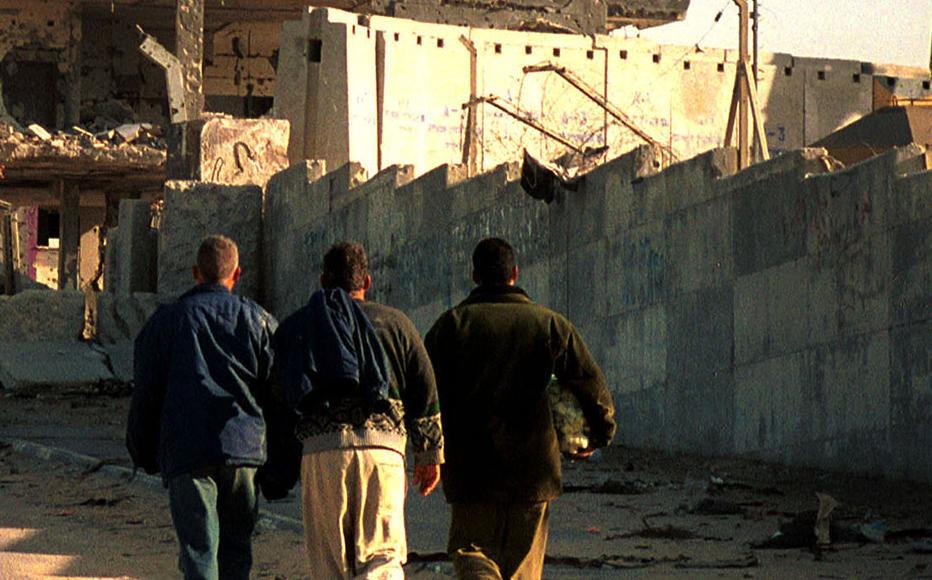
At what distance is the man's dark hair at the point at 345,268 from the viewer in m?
8.64

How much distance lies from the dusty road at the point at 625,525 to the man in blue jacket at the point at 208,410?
181 centimetres

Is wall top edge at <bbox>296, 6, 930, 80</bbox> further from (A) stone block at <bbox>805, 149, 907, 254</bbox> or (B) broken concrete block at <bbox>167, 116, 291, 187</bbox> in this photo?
(A) stone block at <bbox>805, 149, 907, 254</bbox>

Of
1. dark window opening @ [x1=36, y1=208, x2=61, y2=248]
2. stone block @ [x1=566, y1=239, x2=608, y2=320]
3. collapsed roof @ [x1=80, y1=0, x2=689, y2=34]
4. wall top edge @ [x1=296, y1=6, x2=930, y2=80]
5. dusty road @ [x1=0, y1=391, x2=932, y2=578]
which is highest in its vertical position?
collapsed roof @ [x1=80, y1=0, x2=689, y2=34]

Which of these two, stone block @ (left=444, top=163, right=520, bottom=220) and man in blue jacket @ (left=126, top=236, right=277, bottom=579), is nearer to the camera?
→ man in blue jacket @ (left=126, top=236, right=277, bottom=579)

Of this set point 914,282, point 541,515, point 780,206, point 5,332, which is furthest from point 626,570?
point 5,332

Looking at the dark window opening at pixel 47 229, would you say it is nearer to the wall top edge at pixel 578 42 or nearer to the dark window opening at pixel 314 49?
the wall top edge at pixel 578 42

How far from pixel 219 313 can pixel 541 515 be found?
153 cm

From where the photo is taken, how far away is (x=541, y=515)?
8.56 meters

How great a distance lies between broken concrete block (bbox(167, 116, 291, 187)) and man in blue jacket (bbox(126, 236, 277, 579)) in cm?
2119

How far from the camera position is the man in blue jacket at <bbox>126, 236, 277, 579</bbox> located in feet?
29.2

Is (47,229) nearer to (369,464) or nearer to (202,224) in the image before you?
(202,224)

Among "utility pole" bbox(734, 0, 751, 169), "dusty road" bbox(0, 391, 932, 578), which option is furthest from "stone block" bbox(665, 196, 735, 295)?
"utility pole" bbox(734, 0, 751, 169)

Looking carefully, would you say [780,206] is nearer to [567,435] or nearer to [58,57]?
[567,435]

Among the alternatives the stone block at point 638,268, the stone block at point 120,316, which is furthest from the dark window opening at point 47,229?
the stone block at point 638,268
